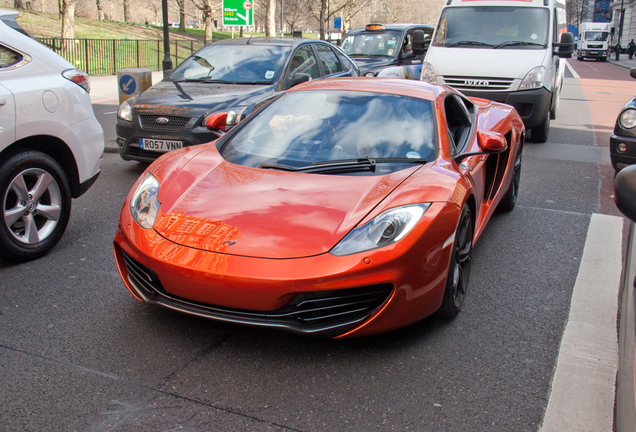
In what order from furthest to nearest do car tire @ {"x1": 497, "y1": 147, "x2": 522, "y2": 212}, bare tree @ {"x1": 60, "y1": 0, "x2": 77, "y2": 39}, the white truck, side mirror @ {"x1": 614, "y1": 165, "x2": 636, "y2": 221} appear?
1. the white truck
2. bare tree @ {"x1": 60, "y1": 0, "x2": 77, "y2": 39}
3. car tire @ {"x1": 497, "y1": 147, "x2": 522, "y2": 212}
4. side mirror @ {"x1": 614, "y1": 165, "x2": 636, "y2": 221}

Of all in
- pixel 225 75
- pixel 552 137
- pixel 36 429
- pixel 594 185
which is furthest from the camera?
pixel 552 137

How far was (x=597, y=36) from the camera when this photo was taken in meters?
52.7

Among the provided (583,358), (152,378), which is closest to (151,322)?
(152,378)

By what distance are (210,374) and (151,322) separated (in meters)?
0.68

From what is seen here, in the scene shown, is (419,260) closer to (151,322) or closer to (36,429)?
(151,322)

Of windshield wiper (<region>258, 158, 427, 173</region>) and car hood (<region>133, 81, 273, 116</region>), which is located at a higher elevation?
windshield wiper (<region>258, 158, 427, 173</region>)

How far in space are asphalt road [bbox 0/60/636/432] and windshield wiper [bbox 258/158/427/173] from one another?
968mm

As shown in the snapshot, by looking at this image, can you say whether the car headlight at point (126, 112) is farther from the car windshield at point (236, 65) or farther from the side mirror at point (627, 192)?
the side mirror at point (627, 192)

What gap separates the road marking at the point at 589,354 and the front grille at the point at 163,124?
4379 millimetres

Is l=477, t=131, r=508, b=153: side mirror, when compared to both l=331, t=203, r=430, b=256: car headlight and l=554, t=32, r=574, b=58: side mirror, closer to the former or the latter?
l=331, t=203, r=430, b=256: car headlight

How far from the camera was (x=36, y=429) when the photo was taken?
2.43 meters

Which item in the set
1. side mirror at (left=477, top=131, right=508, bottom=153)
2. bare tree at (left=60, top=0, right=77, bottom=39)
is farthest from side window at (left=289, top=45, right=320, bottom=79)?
bare tree at (left=60, top=0, right=77, bottom=39)

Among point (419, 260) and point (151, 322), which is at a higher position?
point (419, 260)

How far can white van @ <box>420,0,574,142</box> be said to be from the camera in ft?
30.7
